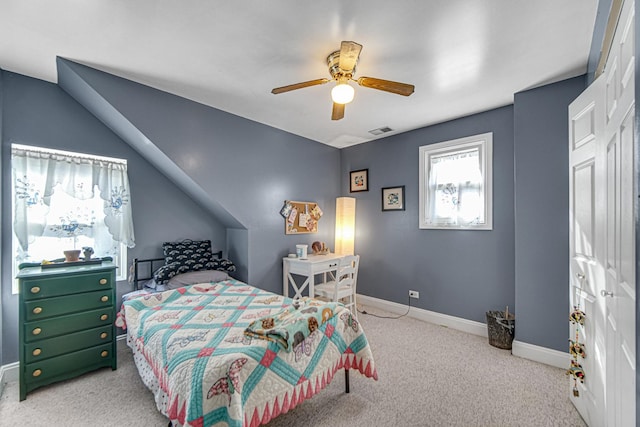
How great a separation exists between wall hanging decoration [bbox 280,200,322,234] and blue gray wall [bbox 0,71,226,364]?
0.93 m

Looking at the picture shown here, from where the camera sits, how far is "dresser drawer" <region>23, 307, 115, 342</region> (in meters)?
2.05

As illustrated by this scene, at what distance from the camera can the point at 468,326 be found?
325cm

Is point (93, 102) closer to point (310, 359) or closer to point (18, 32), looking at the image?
point (18, 32)

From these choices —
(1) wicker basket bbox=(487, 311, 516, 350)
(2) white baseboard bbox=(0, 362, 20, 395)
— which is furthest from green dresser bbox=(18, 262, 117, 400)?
(1) wicker basket bbox=(487, 311, 516, 350)

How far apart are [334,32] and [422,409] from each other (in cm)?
266

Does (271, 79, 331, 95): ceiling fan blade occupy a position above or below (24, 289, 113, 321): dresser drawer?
above

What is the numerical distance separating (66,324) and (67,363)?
1.03 ft

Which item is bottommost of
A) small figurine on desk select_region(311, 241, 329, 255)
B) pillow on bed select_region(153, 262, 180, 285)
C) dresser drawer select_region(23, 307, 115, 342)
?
dresser drawer select_region(23, 307, 115, 342)

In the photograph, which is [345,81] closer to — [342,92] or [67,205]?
[342,92]

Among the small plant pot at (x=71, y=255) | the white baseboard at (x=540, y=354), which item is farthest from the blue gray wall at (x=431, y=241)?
the small plant pot at (x=71, y=255)

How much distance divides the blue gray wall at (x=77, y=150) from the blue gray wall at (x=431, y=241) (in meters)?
2.32

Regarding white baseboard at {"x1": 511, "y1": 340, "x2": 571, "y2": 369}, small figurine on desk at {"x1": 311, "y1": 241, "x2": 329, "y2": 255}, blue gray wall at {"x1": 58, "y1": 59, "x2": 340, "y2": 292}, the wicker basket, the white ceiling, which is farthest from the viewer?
small figurine on desk at {"x1": 311, "y1": 241, "x2": 329, "y2": 255}

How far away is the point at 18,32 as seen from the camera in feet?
6.05

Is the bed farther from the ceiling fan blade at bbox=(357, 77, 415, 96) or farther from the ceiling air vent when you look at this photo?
the ceiling air vent
